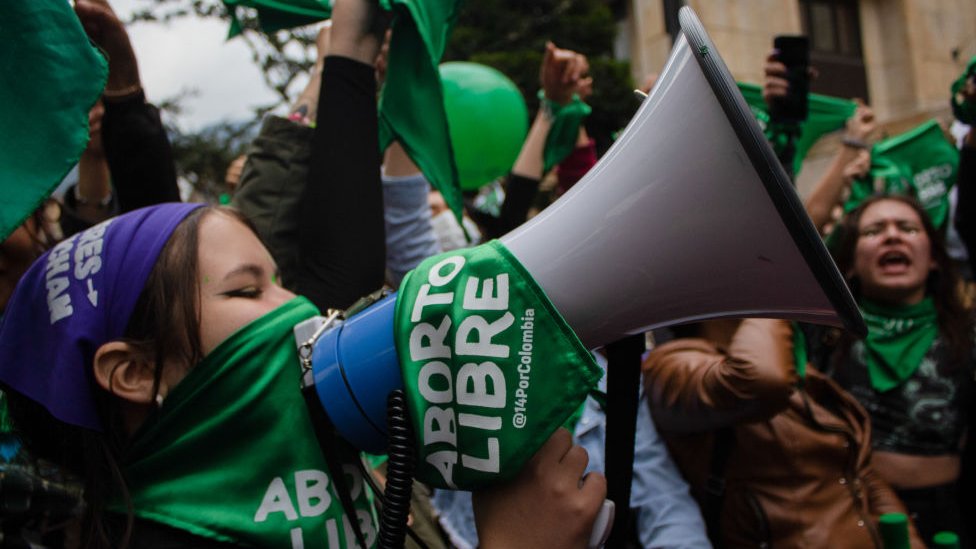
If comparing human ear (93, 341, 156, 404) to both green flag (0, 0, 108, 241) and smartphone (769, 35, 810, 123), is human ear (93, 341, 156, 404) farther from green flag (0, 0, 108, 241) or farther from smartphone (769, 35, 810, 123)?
smartphone (769, 35, 810, 123)

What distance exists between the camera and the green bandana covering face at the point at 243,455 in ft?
3.83

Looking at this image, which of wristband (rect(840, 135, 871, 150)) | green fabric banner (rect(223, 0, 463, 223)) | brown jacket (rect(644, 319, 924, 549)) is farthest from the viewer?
wristband (rect(840, 135, 871, 150))

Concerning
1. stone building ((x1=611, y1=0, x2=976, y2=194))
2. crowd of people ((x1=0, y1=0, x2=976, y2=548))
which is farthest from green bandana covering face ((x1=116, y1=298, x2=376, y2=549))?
stone building ((x1=611, y1=0, x2=976, y2=194))

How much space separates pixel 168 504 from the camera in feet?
3.90

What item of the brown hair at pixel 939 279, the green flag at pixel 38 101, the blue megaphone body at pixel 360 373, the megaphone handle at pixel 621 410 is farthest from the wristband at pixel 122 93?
the brown hair at pixel 939 279

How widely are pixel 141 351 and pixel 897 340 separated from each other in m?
2.52

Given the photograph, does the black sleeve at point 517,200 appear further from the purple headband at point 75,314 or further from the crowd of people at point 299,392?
the purple headband at point 75,314

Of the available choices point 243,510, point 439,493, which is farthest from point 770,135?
point 243,510

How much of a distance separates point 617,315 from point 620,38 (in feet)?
63.0

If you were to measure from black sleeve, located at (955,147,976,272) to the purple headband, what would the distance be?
2668 millimetres

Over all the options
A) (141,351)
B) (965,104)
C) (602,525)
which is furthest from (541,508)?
(965,104)

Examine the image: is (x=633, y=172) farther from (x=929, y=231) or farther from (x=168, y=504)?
(x=929, y=231)

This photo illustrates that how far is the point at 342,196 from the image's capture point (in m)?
1.55

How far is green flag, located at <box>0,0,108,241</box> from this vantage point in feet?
3.24
